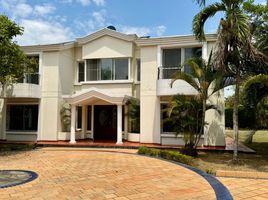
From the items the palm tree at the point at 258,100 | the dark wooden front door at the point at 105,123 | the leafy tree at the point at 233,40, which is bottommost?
the dark wooden front door at the point at 105,123

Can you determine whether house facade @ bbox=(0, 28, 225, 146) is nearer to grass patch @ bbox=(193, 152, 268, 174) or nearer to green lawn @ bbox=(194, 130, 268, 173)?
green lawn @ bbox=(194, 130, 268, 173)

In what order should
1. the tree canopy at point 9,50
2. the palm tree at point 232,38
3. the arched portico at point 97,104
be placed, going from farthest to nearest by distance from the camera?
the arched portico at point 97,104
the tree canopy at point 9,50
the palm tree at point 232,38

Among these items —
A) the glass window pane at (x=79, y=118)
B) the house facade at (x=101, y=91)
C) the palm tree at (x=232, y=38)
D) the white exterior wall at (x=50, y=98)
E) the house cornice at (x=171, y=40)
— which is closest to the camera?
the palm tree at (x=232, y=38)

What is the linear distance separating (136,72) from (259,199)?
13135 mm

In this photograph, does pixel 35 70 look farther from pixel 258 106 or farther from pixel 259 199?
pixel 259 199

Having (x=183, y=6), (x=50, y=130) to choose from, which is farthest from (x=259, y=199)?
(x=50, y=130)

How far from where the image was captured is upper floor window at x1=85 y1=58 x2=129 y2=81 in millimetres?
18386

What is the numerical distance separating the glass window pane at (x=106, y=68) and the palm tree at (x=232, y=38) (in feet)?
26.5

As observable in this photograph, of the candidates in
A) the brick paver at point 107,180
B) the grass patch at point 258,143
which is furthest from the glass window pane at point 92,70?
the grass patch at point 258,143

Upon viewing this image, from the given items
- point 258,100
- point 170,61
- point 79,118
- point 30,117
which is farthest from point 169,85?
point 30,117

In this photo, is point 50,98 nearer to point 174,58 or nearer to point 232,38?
point 174,58

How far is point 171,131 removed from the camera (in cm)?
1677

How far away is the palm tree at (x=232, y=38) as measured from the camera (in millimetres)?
10336

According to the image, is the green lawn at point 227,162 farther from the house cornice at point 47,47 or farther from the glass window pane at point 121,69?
the house cornice at point 47,47
